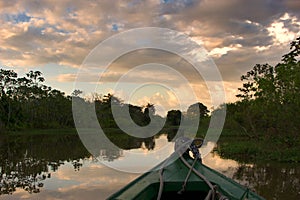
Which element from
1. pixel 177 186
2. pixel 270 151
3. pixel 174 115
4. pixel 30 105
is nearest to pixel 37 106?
pixel 30 105

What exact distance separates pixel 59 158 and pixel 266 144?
8312 millimetres

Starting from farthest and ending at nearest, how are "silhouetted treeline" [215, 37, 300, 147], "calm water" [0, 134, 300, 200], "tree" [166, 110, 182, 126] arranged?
"tree" [166, 110, 182, 126] → "silhouetted treeline" [215, 37, 300, 147] → "calm water" [0, 134, 300, 200]

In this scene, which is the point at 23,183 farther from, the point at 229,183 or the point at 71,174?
the point at 229,183

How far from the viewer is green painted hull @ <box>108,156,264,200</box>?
3.11m

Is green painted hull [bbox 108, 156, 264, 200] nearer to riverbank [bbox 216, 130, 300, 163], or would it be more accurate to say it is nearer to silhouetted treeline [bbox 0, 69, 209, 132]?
riverbank [bbox 216, 130, 300, 163]

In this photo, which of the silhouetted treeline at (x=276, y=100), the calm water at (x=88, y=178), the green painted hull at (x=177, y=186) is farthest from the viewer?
the silhouetted treeline at (x=276, y=100)

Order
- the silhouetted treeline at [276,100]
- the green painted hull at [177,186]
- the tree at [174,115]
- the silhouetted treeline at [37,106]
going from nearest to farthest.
Answer: 1. the green painted hull at [177,186]
2. the silhouetted treeline at [276,100]
3. the tree at [174,115]
4. the silhouetted treeline at [37,106]

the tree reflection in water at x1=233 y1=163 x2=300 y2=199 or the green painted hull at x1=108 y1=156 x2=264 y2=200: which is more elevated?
the green painted hull at x1=108 y1=156 x2=264 y2=200

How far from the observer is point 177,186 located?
133 inches

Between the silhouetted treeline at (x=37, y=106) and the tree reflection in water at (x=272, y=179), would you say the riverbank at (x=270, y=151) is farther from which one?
the silhouetted treeline at (x=37, y=106)

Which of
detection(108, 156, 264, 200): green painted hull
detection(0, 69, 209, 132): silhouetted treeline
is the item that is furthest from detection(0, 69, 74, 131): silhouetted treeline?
detection(108, 156, 264, 200): green painted hull

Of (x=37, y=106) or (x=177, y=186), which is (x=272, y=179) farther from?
(x=37, y=106)

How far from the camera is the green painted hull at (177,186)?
3109mm

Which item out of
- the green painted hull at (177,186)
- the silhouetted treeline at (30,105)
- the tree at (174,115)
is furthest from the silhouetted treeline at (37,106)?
the green painted hull at (177,186)
